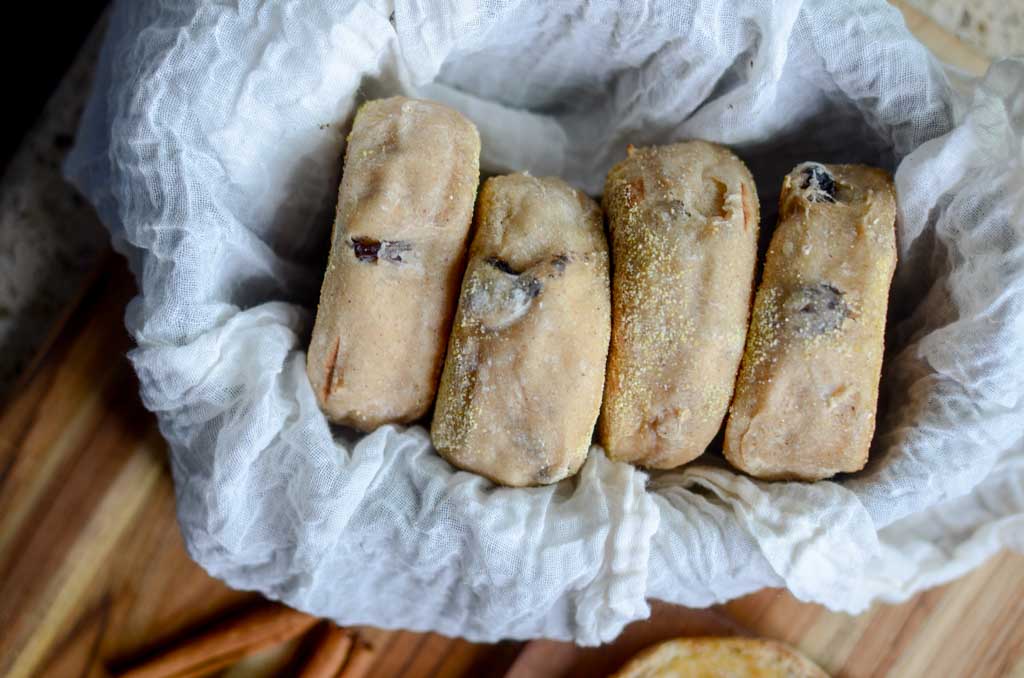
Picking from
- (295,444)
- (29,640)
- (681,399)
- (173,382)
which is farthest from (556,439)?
(29,640)

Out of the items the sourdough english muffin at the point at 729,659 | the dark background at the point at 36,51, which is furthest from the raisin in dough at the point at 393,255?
the dark background at the point at 36,51

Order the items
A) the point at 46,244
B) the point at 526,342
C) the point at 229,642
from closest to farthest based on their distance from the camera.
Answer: the point at 526,342 < the point at 229,642 < the point at 46,244

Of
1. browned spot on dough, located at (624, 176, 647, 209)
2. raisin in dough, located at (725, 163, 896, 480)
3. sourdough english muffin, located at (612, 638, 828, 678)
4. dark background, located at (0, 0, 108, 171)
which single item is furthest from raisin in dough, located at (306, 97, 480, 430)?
dark background, located at (0, 0, 108, 171)

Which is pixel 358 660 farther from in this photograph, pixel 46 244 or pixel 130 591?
pixel 46 244

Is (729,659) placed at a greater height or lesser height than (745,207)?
lesser

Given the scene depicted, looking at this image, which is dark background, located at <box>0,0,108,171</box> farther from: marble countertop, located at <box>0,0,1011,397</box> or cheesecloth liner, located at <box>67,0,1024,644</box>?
cheesecloth liner, located at <box>67,0,1024,644</box>

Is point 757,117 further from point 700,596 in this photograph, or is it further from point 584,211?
point 700,596

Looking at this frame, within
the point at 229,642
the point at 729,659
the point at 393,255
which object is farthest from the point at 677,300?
the point at 229,642
